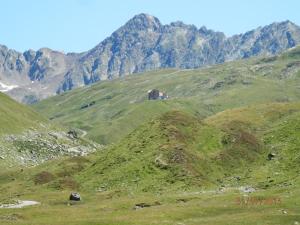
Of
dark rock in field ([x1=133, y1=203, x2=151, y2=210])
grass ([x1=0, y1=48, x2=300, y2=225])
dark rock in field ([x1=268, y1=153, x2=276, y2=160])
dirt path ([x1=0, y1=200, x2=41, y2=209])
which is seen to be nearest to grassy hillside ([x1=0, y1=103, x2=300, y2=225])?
grass ([x1=0, y1=48, x2=300, y2=225])

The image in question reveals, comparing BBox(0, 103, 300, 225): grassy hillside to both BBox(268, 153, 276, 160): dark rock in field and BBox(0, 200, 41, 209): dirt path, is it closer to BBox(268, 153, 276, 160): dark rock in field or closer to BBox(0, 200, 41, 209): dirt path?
BBox(268, 153, 276, 160): dark rock in field

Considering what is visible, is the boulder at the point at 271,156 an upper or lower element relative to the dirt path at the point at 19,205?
upper

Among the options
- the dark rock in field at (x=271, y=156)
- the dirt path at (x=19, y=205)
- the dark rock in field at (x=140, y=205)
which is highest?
the dark rock in field at (x=271, y=156)

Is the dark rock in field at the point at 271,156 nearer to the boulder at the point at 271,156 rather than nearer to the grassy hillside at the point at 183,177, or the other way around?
the boulder at the point at 271,156

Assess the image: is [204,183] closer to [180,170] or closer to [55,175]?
[180,170]

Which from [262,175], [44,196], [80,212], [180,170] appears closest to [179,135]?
[180,170]

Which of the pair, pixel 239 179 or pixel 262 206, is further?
pixel 239 179

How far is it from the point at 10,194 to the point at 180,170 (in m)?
36.9

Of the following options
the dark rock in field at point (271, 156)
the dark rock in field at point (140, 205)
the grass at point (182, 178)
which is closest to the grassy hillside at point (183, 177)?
the grass at point (182, 178)

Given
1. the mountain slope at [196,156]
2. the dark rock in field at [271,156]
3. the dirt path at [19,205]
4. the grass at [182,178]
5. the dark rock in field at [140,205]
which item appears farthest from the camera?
the dark rock in field at [271,156]

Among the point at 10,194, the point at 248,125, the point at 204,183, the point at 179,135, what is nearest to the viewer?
the point at 204,183

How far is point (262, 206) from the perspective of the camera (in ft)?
252

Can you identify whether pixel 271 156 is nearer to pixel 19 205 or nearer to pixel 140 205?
pixel 140 205

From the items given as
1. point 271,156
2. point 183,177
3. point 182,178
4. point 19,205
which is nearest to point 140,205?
point 19,205
